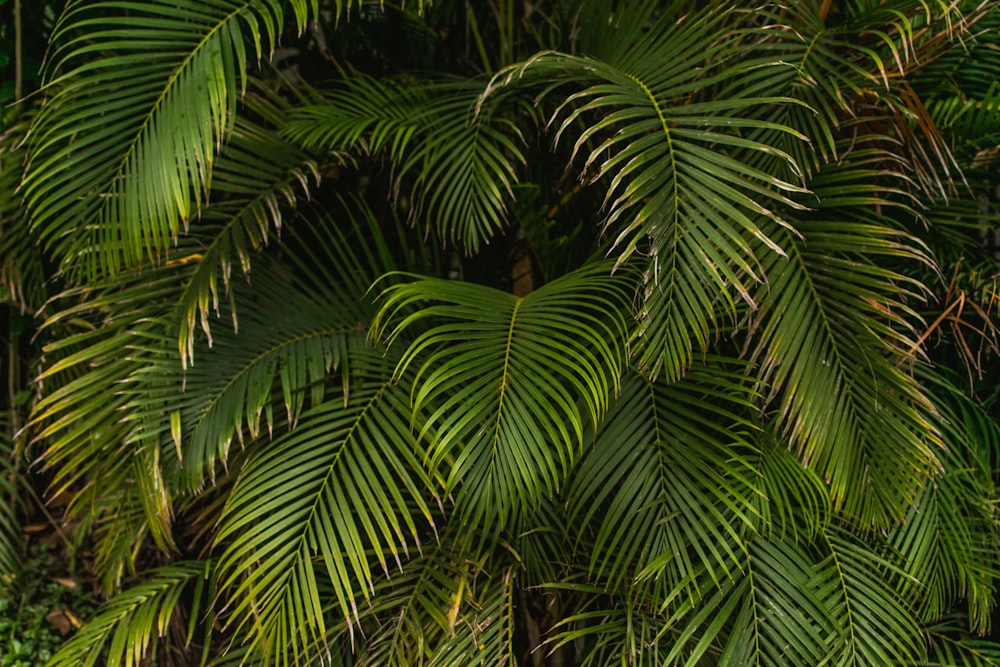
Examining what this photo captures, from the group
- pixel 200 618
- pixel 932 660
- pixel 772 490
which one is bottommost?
pixel 932 660

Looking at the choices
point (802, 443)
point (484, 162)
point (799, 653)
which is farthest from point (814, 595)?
point (484, 162)

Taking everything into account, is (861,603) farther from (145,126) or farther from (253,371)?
(145,126)

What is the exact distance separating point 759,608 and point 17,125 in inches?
83.4

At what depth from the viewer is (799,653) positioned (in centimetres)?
161

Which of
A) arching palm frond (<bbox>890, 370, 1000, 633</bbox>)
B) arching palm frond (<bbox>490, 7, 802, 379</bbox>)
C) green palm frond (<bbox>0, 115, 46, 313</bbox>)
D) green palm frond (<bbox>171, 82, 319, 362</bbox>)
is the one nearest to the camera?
arching palm frond (<bbox>490, 7, 802, 379</bbox>)

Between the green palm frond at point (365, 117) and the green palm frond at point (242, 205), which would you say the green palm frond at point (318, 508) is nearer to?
the green palm frond at point (242, 205)

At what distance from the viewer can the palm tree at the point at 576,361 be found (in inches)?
62.9

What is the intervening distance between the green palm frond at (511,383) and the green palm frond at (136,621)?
739 mm

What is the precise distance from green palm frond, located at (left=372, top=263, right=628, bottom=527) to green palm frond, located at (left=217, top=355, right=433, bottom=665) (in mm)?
119

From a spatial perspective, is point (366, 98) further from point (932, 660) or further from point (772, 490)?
point (932, 660)

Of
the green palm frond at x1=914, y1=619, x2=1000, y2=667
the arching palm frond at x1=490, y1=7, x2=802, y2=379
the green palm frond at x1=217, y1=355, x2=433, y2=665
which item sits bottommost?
the green palm frond at x1=914, y1=619, x2=1000, y2=667

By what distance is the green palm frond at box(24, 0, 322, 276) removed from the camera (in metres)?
1.71

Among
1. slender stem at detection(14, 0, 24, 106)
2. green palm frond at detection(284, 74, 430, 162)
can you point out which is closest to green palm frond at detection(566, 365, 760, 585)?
green palm frond at detection(284, 74, 430, 162)

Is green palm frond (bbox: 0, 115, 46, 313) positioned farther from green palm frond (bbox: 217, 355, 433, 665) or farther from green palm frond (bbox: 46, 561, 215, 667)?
green palm frond (bbox: 217, 355, 433, 665)
